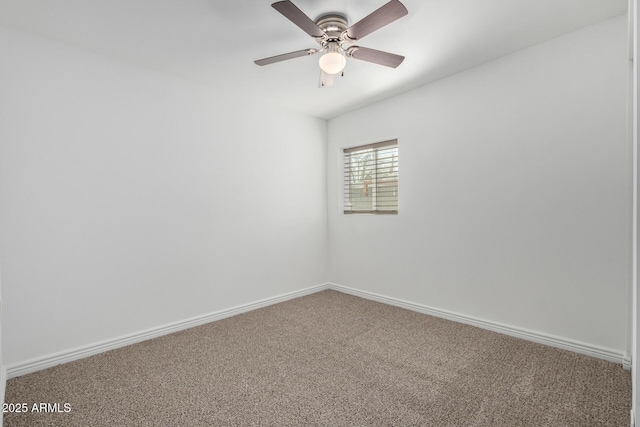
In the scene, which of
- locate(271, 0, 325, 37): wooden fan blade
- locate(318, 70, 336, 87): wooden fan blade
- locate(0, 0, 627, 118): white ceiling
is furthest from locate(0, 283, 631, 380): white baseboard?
locate(271, 0, 325, 37): wooden fan blade

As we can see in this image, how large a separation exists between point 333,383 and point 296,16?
217 cm

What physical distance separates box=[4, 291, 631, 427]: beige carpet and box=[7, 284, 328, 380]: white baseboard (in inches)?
2.6

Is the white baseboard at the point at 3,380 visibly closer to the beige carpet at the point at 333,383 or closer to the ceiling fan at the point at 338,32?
the beige carpet at the point at 333,383

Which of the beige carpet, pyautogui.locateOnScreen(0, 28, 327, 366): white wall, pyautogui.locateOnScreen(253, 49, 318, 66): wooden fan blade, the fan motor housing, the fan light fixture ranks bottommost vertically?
the beige carpet

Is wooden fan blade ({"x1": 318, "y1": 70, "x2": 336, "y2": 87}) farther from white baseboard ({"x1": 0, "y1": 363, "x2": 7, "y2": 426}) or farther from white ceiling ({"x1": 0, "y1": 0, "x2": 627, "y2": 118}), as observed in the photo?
white baseboard ({"x1": 0, "y1": 363, "x2": 7, "y2": 426})

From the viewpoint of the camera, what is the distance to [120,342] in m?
2.52

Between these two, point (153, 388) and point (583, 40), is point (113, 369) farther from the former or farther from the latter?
point (583, 40)

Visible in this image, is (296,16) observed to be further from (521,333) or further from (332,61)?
(521,333)

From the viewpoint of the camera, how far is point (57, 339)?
2.26m

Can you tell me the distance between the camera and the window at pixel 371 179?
3.54 meters

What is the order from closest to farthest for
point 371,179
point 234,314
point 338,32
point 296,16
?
point 296,16
point 338,32
point 234,314
point 371,179

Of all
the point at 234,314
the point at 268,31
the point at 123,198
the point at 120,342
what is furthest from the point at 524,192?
the point at 120,342

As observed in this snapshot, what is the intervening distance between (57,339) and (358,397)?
7.11 feet

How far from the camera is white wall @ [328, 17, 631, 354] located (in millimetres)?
2133
